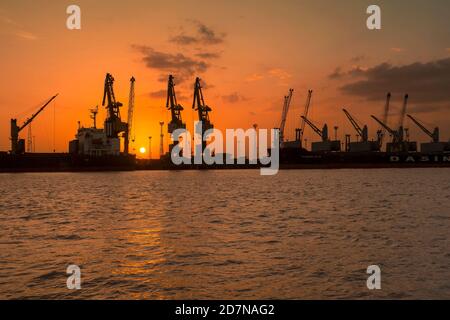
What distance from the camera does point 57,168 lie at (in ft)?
440

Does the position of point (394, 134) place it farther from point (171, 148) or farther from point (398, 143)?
point (171, 148)

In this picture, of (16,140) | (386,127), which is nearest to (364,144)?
(386,127)

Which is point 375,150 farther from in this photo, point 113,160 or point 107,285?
point 107,285

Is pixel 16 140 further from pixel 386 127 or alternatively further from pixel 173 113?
pixel 386 127

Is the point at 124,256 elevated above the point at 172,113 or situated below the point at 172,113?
below

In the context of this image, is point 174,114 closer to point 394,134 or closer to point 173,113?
point 173,113

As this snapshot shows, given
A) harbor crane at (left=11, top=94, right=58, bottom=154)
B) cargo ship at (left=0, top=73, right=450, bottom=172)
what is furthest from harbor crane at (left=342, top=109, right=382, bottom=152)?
harbor crane at (left=11, top=94, right=58, bottom=154)

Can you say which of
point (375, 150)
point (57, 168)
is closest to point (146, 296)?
point (57, 168)

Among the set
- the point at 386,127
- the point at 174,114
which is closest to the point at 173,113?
the point at 174,114

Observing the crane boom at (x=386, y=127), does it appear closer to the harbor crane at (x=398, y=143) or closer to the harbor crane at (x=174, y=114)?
the harbor crane at (x=398, y=143)

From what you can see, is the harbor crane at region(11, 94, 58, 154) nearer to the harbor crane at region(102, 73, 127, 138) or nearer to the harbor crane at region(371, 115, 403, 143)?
the harbor crane at region(102, 73, 127, 138)

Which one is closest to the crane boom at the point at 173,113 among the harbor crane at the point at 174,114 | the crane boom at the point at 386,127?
the harbor crane at the point at 174,114
